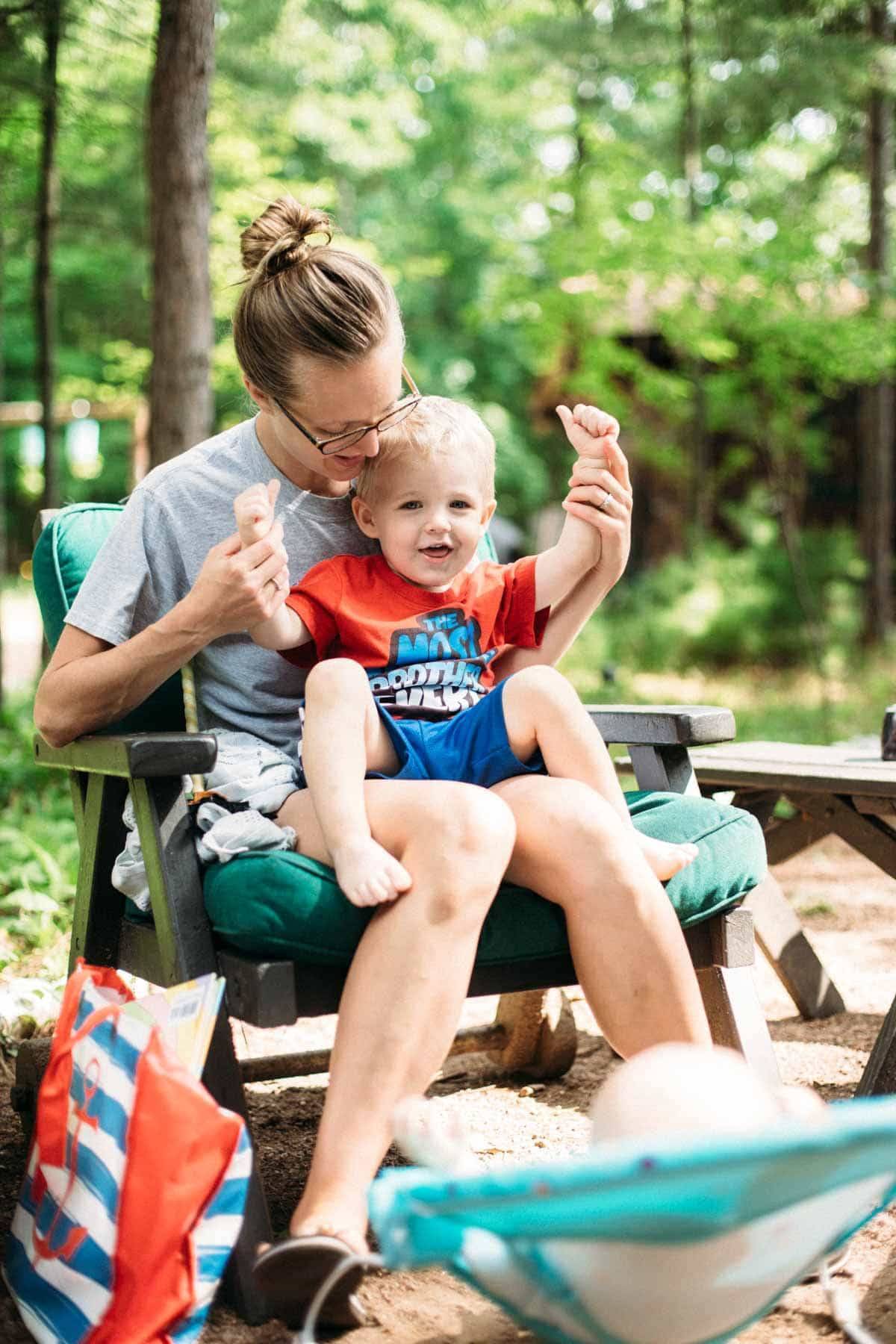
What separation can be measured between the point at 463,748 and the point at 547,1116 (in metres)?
1.00

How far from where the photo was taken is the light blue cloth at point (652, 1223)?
1.30m

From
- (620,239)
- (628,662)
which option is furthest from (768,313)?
(628,662)

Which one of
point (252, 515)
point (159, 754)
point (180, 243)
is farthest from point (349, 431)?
point (180, 243)

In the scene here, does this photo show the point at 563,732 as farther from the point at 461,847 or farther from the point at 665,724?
the point at 665,724

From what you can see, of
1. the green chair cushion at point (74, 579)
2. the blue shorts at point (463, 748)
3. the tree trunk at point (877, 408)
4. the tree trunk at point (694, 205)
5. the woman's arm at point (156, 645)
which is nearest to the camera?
the woman's arm at point (156, 645)

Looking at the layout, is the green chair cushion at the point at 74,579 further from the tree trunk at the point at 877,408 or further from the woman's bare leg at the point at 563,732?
the tree trunk at the point at 877,408

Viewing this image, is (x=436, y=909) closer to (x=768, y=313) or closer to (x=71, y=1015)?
(x=71, y=1015)

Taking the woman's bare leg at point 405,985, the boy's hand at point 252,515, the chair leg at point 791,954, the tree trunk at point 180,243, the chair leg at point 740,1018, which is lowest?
the chair leg at point 791,954

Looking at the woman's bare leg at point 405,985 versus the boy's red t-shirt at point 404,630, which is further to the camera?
the boy's red t-shirt at point 404,630

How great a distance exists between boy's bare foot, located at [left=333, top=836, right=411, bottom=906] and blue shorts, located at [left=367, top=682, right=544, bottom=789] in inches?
12.4

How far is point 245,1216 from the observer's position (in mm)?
1983

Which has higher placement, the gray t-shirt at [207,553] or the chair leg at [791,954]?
the gray t-shirt at [207,553]

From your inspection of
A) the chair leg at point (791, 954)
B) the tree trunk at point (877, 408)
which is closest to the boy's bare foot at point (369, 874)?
the chair leg at point (791, 954)

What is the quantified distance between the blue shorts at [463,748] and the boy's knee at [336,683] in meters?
0.12
